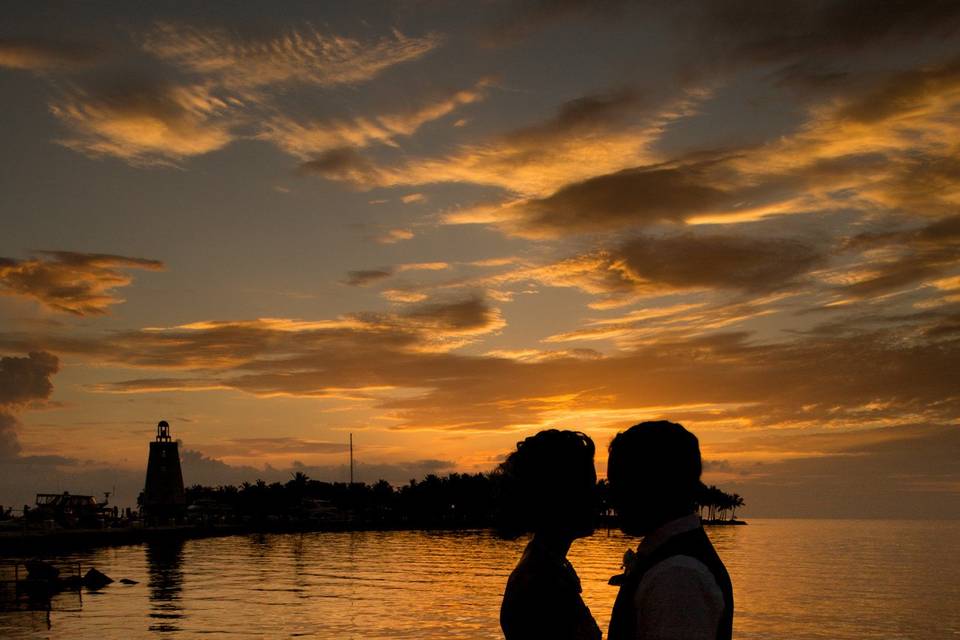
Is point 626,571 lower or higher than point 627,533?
lower

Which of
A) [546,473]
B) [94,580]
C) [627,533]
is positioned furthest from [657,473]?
[94,580]

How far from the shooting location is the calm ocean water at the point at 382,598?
4350 centimetres

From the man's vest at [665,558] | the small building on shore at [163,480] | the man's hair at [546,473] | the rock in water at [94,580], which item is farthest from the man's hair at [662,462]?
the small building on shore at [163,480]

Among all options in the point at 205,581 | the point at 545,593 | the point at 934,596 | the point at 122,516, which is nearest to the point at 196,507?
the point at 122,516

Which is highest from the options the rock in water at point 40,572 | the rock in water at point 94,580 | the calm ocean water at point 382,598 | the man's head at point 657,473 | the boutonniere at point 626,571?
the man's head at point 657,473

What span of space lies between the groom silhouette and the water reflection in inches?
1636

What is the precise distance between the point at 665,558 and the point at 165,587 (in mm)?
62562

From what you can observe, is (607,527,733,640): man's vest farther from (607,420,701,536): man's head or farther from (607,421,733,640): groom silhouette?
(607,420,701,536): man's head

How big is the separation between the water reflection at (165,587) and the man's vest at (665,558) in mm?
41584

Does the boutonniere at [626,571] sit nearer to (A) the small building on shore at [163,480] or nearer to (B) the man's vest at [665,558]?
(B) the man's vest at [665,558]

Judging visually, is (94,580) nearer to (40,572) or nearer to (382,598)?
(40,572)

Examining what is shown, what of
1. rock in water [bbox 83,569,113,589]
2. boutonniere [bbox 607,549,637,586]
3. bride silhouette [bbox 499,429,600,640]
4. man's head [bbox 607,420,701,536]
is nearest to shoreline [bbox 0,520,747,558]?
rock in water [bbox 83,569,113,589]

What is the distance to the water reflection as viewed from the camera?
4322 centimetres

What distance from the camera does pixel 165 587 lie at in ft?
194
